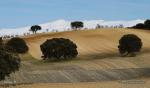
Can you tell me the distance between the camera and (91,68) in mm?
94875

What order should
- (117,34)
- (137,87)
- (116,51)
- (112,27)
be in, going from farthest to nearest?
(112,27) < (117,34) < (116,51) < (137,87)

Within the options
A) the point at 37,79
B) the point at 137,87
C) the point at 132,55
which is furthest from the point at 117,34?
the point at 137,87

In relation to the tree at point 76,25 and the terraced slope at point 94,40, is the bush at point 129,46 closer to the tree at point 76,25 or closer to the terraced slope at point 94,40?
the terraced slope at point 94,40

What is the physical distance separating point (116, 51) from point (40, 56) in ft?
60.7

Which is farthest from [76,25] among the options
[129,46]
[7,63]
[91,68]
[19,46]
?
[7,63]

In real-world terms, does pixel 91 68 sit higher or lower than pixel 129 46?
lower

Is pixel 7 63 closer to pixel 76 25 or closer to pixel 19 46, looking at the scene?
pixel 19 46

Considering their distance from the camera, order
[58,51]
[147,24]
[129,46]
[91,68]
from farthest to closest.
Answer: [147,24] → [129,46] → [58,51] → [91,68]

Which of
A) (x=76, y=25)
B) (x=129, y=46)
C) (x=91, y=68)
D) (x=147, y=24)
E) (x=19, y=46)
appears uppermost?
(x=76, y=25)

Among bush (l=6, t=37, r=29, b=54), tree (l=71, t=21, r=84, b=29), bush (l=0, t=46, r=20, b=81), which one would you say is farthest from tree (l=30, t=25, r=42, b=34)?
bush (l=0, t=46, r=20, b=81)

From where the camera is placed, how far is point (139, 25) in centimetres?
18225

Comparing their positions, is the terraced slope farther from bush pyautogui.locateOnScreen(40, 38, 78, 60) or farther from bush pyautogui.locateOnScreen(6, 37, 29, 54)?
bush pyautogui.locateOnScreen(40, 38, 78, 60)

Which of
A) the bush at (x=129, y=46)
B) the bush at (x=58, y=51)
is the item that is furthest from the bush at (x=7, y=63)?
the bush at (x=129, y=46)

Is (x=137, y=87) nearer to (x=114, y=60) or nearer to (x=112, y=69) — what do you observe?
(x=112, y=69)
